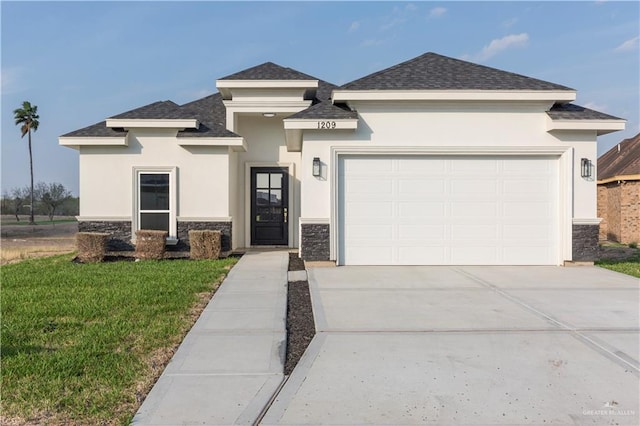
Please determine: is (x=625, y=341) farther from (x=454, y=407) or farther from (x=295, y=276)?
(x=295, y=276)

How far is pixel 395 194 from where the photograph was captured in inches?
399

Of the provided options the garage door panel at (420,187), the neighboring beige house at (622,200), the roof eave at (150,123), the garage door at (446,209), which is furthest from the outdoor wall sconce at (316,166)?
the neighboring beige house at (622,200)

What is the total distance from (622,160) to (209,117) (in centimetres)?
1754

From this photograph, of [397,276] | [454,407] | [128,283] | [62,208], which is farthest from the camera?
[62,208]

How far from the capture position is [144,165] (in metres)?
12.0

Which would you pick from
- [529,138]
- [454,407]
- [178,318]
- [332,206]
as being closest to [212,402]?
[454,407]

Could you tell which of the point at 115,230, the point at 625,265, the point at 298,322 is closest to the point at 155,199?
the point at 115,230

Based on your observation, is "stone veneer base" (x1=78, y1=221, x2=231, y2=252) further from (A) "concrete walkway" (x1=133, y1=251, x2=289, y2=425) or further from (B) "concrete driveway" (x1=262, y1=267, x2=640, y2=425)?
(B) "concrete driveway" (x1=262, y1=267, x2=640, y2=425)

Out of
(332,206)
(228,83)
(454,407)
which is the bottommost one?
(454,407)

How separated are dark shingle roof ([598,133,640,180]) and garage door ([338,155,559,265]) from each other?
29.2 feet

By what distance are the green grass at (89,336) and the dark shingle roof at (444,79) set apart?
17.7ft

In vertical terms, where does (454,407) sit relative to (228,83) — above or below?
below

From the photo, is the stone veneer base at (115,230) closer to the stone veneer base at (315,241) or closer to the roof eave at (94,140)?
the roof eave at (94,140)

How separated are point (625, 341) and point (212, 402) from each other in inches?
171
